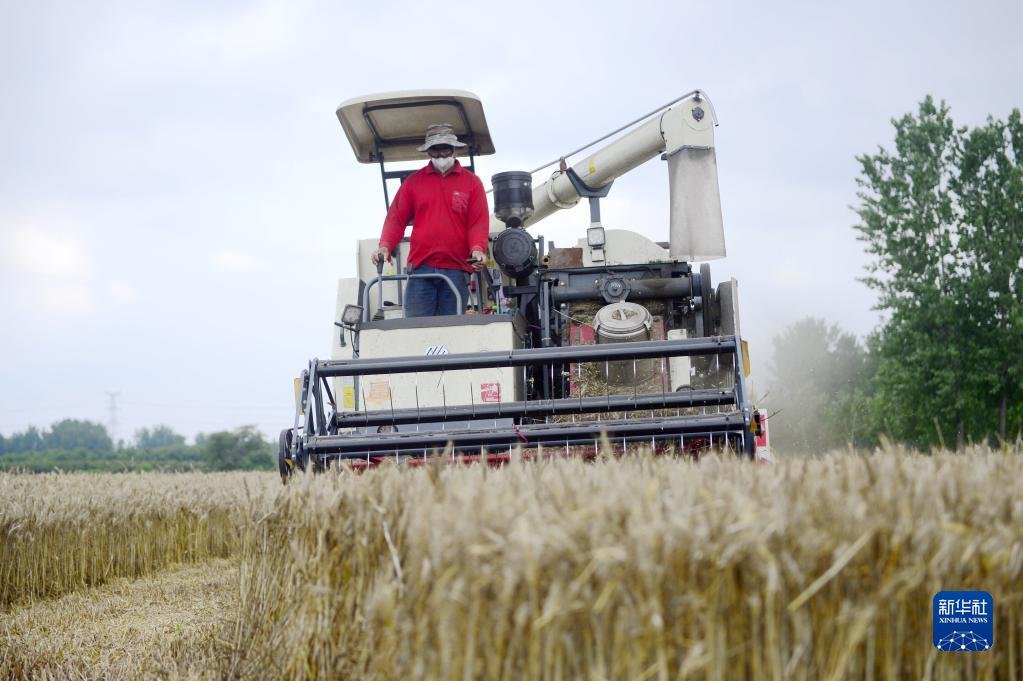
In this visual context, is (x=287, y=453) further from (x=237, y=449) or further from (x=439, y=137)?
(x=237, y=449)

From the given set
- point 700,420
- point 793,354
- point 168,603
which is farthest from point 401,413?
point 793,354

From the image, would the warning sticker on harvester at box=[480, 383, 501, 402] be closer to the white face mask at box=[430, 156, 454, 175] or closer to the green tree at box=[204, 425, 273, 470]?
the white face mask at box=[430, 156, 454, 175]

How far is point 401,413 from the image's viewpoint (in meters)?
5.73

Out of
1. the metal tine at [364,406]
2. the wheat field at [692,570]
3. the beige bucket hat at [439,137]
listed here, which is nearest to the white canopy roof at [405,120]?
the beige bucket hat at [439,137]

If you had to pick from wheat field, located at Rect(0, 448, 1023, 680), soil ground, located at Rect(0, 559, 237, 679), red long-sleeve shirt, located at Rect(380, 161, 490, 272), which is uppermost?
red long-sleeve shirt, located at Rect(380, 161, 490, 272)

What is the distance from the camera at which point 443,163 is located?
7547 millimetres

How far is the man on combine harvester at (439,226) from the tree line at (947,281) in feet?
73.9

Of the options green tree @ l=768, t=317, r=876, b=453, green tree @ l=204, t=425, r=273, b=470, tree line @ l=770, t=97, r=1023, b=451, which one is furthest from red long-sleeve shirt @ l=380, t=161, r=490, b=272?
green tree @ l=768, t=317, r=876, b=453

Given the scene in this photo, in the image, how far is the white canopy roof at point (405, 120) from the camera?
26.2ft

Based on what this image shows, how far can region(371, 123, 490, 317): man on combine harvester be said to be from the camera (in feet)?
23.7

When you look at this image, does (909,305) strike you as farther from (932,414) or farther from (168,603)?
(168,603)

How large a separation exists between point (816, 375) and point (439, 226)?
213 feet

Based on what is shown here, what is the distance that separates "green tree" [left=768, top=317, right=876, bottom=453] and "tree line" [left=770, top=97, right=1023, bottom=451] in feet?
44.7

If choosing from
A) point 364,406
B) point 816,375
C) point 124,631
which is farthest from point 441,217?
point 816,375
